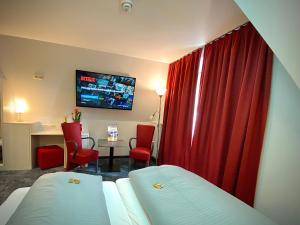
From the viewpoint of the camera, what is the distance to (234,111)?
2.23 meters

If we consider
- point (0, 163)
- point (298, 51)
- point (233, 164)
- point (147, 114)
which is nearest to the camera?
point (298, 51)

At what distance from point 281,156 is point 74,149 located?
3.11 m

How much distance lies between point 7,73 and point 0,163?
5.80 feet

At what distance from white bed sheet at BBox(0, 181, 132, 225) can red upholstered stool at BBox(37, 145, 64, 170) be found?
6.53 feet

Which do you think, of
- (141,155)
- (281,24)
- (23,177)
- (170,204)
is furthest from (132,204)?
(23,177)

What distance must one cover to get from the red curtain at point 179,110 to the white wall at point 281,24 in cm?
190

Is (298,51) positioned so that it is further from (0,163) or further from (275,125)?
(0,163)

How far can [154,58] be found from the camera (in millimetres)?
4016

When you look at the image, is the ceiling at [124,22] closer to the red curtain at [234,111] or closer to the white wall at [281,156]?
the red curtain at [234,111]

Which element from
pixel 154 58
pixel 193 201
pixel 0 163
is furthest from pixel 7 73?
pixel 193 201

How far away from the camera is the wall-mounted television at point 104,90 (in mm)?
3604

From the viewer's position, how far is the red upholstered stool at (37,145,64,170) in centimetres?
320

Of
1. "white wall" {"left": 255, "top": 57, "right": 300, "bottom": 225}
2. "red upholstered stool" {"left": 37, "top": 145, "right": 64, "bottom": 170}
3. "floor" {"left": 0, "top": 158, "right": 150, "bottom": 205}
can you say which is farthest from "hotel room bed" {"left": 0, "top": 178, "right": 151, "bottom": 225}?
A: "red upholstered stool" {"left": 37, "top": 145, "right": 64, "bottom": 170}

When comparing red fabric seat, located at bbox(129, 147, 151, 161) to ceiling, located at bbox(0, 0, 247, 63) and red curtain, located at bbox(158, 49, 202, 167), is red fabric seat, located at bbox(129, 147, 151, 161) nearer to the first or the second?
red curtain, located at bbox(158, 49, 202, 167)
